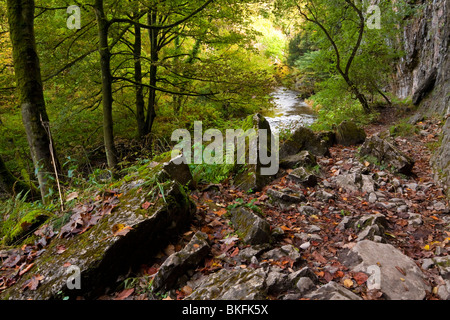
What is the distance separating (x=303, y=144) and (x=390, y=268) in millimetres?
4108

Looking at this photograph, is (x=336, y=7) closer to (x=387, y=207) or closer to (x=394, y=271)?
(x=387, y=207)

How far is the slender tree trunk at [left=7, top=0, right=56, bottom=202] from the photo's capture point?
3584 mm

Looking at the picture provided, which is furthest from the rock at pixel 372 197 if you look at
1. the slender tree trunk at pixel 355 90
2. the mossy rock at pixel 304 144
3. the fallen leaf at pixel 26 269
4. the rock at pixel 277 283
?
the slender tree trunk at pixel 355 90

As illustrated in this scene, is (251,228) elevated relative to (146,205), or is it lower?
lower

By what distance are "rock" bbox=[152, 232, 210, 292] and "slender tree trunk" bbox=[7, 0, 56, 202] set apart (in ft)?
8.16

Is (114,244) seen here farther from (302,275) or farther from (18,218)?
(18,218)

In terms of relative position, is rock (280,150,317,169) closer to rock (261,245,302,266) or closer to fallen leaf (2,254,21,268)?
rock (261,245,302,266)

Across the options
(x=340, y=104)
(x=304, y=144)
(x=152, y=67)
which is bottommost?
(x=304, y=144)

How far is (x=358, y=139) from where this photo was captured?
22.7ft

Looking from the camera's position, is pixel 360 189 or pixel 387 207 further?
pixel 360 189

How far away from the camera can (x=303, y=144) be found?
242 inches

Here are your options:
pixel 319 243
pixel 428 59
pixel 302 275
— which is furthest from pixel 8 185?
pixel 428 59

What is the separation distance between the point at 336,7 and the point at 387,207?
9.09m
